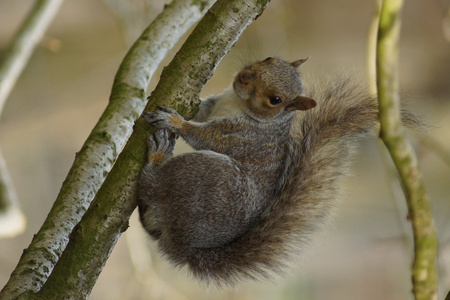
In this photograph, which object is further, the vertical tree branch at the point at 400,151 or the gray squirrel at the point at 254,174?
the gray squirrel at the point at 254,174

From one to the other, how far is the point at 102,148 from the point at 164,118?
25 cm

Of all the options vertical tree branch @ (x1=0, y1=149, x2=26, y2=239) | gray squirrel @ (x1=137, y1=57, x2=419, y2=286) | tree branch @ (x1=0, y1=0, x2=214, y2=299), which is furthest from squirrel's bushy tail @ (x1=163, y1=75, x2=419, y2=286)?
vertical tree branch @ (x1=0, y1=149, x2=26, y2=239)

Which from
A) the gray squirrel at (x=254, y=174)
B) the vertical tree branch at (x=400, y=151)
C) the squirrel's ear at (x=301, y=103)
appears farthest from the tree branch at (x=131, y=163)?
the vertical tree branch at (x=400, y=151)

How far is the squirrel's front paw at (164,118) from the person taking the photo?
71.2 inches

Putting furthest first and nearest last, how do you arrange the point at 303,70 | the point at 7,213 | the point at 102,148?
the point at 303,70 → the point at 7,213 → the point at 102,148

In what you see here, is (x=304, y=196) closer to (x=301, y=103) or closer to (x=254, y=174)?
(x=254, y=174)

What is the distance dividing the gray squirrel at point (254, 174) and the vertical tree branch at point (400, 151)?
658mm

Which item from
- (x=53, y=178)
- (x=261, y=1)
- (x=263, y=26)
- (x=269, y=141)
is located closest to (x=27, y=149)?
(x=53, y=178)

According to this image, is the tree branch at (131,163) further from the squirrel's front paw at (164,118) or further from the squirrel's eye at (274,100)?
the squirrel's eye at (274,100)

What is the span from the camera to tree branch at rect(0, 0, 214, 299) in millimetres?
1705

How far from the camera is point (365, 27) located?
22.0 feet

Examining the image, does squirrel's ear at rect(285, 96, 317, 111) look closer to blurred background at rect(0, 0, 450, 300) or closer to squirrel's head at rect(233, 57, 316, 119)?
squirrel's head at rect(233, 57, 316, 119)

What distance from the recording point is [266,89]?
2.32m

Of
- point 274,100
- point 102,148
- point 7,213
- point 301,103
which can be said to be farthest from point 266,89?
point 7,213
